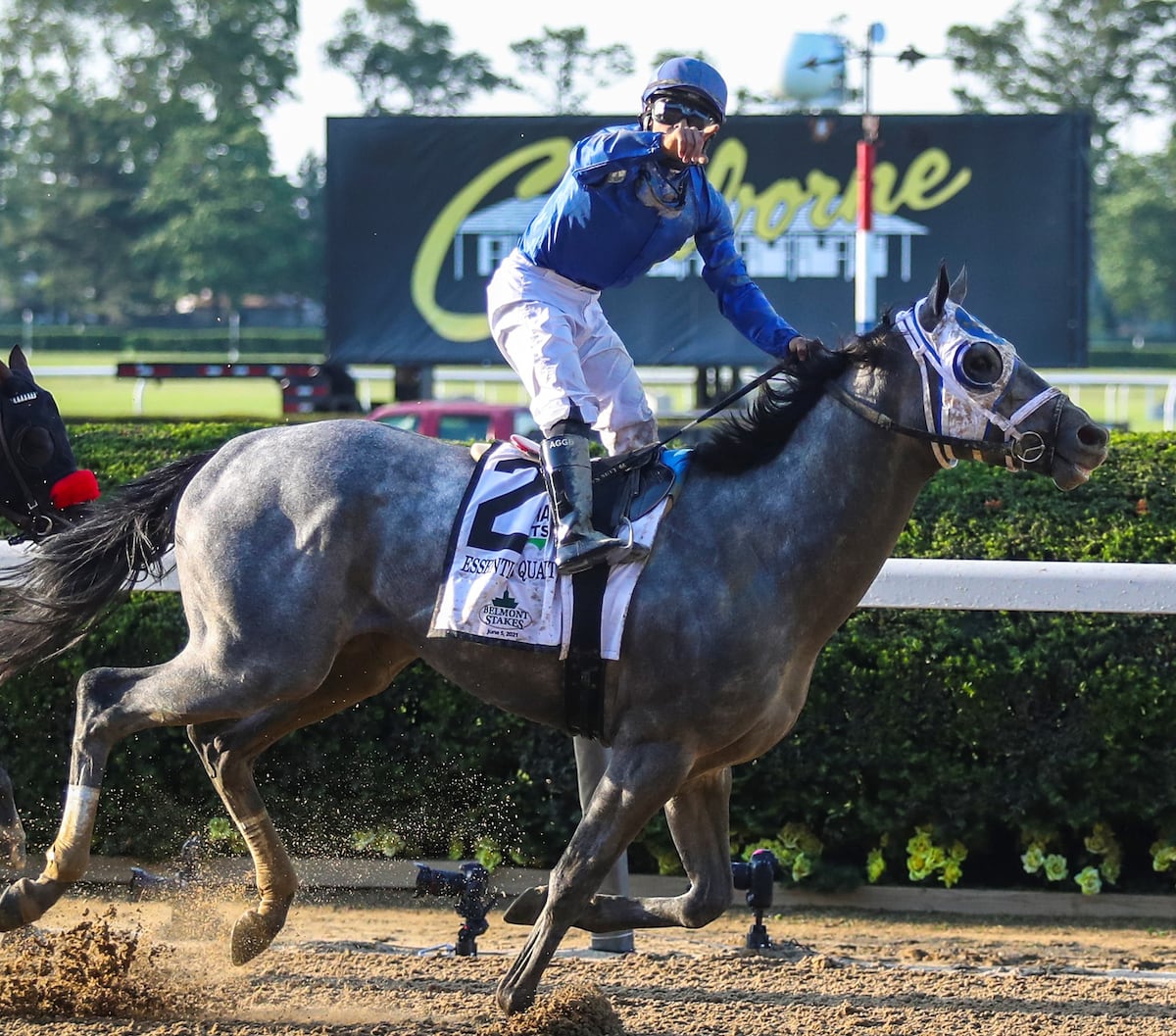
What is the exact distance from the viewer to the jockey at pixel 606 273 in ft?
13.3

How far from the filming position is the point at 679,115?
4117 millimetres

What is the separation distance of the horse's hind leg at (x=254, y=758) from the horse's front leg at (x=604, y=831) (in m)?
0.81

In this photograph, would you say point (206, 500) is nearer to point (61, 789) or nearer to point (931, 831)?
point (61, 789)

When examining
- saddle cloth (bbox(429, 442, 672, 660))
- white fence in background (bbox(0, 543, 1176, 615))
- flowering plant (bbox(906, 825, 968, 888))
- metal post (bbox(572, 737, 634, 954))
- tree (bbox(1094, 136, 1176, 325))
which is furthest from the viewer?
tree (bbox(1094, 136, 1176, 325))

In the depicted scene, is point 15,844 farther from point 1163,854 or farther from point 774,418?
point 1163,854

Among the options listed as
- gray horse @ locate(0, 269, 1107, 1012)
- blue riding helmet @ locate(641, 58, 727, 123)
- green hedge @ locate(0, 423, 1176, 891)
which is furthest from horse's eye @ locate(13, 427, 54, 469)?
blue riding helmet @ locate(641, 58, 727, 123)

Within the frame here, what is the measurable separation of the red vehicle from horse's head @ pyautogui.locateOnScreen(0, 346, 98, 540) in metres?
7.37

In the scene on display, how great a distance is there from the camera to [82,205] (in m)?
56.1

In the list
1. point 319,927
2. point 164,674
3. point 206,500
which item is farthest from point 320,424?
point 319,927

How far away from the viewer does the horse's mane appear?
4.14 meters

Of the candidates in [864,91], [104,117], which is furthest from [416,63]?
[864,91]

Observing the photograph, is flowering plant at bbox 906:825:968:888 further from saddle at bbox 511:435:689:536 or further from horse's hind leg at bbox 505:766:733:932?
saddle at bbox 511:435:689:536

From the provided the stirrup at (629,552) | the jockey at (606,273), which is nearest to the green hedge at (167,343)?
the jockey at (606,273)

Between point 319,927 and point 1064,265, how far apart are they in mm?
10073
